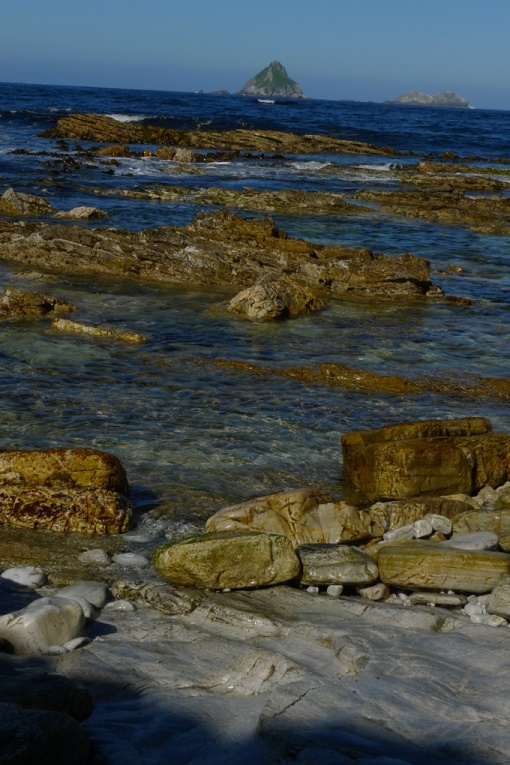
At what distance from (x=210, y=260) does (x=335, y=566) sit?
1338 centimetres

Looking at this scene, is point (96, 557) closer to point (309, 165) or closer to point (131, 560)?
point (131, 560)

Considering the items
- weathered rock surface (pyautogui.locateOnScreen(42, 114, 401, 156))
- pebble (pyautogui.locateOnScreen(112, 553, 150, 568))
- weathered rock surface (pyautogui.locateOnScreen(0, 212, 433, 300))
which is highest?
weathered rock surface (pyautogui.locateOnScreen(42, 114, 401, 156))

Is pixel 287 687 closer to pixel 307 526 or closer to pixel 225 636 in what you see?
pixel 225 636

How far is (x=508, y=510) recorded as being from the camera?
8031mm

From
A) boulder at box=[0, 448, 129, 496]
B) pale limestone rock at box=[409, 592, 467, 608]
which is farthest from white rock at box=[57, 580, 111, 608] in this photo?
pale limestone rock at box=[409, 592, 467, 608]

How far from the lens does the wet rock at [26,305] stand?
607 inches

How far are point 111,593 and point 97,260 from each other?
13.8m

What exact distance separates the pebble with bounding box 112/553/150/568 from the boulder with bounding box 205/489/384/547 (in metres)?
0.73

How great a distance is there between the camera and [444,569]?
6.83 metres

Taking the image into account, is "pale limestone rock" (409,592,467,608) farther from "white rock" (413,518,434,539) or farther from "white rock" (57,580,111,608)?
"white rock" (57,580,111,608)

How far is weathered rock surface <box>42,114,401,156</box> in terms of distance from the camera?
170 feet

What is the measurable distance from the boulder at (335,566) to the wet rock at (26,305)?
956 cm

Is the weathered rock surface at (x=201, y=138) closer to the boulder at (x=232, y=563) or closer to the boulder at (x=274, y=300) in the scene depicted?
the boulder at (x=274, y=300)

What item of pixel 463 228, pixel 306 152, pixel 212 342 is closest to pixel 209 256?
pixel 212 342
